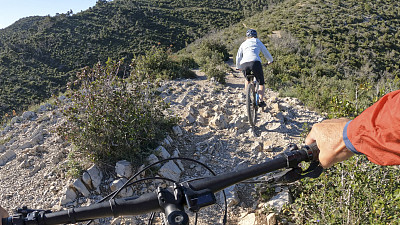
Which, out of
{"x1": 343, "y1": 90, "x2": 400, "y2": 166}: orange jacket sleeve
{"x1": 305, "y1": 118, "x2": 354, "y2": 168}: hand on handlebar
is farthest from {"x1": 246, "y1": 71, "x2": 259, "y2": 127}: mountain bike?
{"x1": 343, "y1": 90, "x2": 400, "y2": 166}: orange jacket sleeve

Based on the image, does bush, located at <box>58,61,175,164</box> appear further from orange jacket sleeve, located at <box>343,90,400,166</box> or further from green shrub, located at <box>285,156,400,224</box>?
orange jacket sleeve, located at <box>343,90,400,166</box>

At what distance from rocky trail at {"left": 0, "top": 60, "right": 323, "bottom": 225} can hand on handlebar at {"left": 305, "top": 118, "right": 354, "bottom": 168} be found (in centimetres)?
192

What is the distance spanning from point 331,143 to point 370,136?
0.65 feet

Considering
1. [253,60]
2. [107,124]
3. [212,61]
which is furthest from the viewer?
[212,61]

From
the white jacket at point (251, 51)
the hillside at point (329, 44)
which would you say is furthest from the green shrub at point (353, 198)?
the hillside at point (329, 44)

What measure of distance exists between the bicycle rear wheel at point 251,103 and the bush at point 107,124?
6.20ft

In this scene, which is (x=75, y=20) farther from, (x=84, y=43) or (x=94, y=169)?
(x=94, y=169)

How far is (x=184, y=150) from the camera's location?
439cm

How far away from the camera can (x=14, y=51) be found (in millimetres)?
26594

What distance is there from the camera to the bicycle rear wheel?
15.6 ft

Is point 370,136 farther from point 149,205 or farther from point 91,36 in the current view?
point 91,36

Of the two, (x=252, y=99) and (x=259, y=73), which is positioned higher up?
(x=259, y=73)

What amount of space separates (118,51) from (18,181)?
27338 mm

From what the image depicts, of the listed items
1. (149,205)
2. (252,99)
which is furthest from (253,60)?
(149,205)
